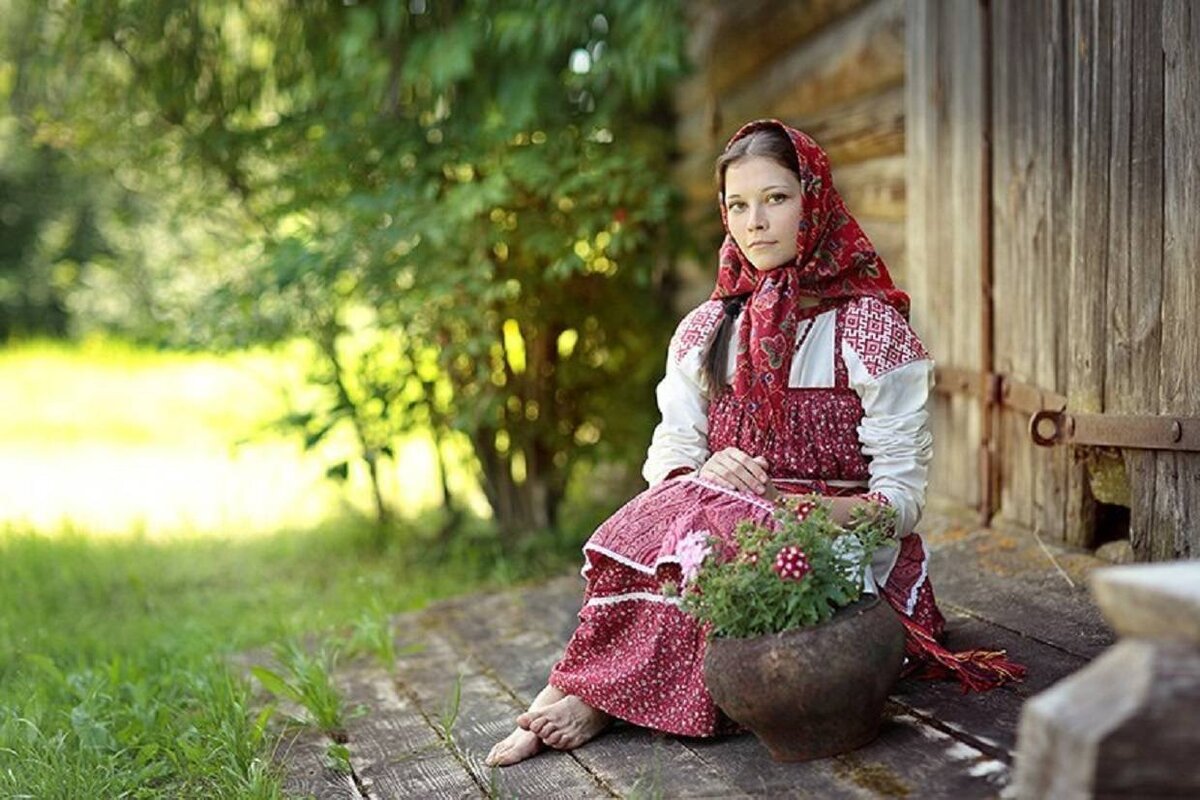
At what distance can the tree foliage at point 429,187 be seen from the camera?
5254 mm

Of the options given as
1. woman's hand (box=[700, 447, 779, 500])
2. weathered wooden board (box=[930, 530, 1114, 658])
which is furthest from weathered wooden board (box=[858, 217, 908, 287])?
woman's hand (box=[700, 447, 779, 500])

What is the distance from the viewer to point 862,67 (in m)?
4.95

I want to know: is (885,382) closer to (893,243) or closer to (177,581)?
(893,243)

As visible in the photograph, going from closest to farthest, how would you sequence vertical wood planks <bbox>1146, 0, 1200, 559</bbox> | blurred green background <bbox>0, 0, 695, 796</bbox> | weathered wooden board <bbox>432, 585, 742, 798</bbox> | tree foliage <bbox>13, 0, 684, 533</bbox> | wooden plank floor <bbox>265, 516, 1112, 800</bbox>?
wooden plank floor <bbox>265, 516, 1112, 800</bbox>
weathered wooden board <bbox>432, 585, 742, 798</bbox>
vertical wood planks <bbox>1146, 0, 1200, 559</bbox>
blurred green background <bbox>0, 0, 695, 796</bbox>
tree foliage <bbox>13, 0, 684, 533</bbox>

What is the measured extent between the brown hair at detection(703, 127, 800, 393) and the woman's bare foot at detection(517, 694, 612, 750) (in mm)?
783

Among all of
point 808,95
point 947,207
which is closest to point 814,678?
point 947,207

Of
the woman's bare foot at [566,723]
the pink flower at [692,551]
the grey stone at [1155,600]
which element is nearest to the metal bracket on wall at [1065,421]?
the pink flower at [692,551]

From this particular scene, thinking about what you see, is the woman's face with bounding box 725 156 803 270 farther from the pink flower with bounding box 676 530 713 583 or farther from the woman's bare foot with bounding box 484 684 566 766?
the woman's bare foot with bounding box 484 684 566 766

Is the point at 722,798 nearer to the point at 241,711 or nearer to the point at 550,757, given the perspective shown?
the point at 550,757

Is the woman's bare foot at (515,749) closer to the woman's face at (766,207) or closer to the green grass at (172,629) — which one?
the green grass at (172,629)

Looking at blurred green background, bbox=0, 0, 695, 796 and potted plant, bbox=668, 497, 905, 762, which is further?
blurred green background, bbox=0, 0, 695, 796

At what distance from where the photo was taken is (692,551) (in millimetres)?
2814

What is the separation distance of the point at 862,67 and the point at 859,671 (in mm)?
2994

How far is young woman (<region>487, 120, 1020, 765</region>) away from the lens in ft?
9.72
